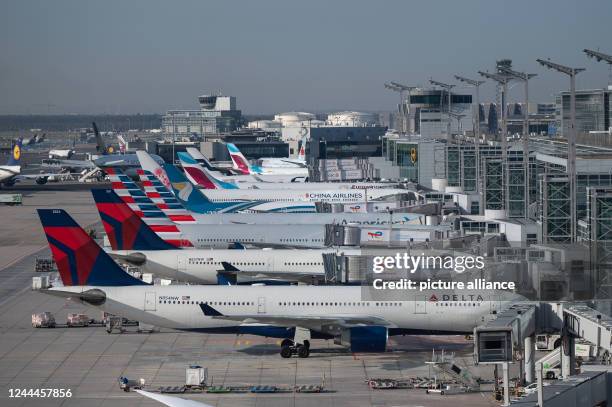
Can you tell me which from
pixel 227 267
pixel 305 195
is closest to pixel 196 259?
pixel 227 267

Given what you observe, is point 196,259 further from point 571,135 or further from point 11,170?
point 11,170

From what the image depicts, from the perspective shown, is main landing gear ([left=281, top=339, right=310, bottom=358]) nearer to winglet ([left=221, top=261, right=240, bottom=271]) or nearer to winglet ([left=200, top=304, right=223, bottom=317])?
winglet ([left=200, top=304, right=223, bottom=317])

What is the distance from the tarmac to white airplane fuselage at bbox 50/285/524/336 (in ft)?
5.93

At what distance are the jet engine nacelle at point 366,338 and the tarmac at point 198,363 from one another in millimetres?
862

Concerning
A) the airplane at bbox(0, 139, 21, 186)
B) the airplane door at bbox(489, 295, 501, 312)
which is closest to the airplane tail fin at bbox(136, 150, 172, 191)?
the airplane door at bbox(489, 295, 501, 312)

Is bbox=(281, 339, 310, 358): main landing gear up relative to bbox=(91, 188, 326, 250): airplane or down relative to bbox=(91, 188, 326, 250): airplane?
down

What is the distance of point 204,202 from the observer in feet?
330

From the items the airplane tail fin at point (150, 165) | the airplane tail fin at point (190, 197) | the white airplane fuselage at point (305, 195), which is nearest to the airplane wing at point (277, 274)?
the airplane tail fin at point (150, 165)

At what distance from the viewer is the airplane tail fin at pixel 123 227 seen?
6334 cm

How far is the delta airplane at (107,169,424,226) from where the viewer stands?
254 feet

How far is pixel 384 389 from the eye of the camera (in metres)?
43.8

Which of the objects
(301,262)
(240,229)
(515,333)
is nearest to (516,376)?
(515,333)

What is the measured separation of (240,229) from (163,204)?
6.92 m

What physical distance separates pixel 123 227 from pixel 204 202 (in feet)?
122
